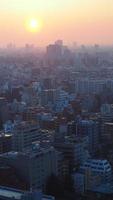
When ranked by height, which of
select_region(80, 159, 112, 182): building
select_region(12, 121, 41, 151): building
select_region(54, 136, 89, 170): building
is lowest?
select_region(80, 159, 112, 182): building

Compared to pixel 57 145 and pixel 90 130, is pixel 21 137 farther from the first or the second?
pixel 90 130

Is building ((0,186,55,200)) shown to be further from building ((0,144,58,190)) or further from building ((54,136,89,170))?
building ((54,136,89,170))

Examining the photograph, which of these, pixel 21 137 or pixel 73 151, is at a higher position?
pixel 21 137

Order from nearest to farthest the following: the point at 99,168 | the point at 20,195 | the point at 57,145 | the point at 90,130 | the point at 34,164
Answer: the point at 20,195 < the point at 34,164 < the point at 99,168 < the point at 57,145 < the point at 90,130

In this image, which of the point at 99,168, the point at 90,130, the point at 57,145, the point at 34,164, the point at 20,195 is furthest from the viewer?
the point at 90,130

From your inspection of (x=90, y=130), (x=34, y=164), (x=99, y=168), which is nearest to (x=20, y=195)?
(x=34, y=164)

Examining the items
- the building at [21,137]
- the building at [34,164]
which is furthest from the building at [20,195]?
the building at [21,137]

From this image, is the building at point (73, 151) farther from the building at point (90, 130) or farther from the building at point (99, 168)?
the building at point (90, 130)

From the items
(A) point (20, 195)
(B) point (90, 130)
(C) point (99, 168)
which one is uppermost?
(B) point (90, 130)

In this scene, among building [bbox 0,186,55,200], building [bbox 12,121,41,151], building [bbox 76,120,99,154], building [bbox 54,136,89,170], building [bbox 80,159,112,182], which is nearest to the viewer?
building [bbox 0,186,55,200]

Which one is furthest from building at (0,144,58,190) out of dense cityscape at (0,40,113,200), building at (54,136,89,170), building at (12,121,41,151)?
building at (12,121,41,151)

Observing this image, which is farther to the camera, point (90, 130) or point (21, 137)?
point (90, 130)

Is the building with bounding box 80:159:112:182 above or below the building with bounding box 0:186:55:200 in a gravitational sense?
below
